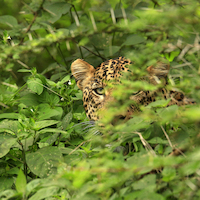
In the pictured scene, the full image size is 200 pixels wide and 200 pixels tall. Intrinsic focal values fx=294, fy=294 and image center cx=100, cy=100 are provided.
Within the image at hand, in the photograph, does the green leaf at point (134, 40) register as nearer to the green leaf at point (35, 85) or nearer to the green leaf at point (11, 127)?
the green leaf at point (35, 85)

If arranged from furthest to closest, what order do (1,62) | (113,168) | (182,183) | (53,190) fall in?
(1,62) → (53,190) → (182,183) → (113,168)

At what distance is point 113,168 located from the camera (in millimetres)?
1562

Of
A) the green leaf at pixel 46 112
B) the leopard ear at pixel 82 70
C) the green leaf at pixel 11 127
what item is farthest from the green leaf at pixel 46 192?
the leopard ear at pixel 82 70

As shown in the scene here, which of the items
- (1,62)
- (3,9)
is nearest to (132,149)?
(1,62)

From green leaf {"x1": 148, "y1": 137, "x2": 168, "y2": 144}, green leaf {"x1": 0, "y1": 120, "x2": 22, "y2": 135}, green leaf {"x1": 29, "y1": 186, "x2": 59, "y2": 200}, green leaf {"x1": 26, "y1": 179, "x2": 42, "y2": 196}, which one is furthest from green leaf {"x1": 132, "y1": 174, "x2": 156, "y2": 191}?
green leaf {"x1": 0, "y1": 120, "x2": 22, "y2": 135}

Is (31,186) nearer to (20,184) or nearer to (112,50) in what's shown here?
(20,184)

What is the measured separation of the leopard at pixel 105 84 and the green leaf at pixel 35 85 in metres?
0.52

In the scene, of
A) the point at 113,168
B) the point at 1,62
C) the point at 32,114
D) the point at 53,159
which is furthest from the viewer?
the point at 32,114

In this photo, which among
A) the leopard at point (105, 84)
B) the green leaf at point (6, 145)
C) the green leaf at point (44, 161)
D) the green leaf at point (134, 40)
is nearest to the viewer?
the green leaf at point (44, 161)

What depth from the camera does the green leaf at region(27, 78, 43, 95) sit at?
3760 millimetres

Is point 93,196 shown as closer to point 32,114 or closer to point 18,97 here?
point 32,114

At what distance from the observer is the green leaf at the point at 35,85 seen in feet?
12.3

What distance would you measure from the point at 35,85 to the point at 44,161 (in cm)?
136

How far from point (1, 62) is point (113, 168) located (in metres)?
1.49
